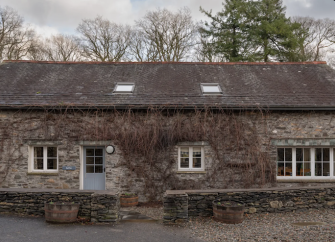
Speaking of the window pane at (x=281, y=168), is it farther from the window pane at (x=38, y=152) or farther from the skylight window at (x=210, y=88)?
the window pane at (x=38, y=152)

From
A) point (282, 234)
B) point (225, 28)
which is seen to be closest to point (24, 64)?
point (282, 234)

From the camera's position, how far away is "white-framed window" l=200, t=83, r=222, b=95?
35.5ft

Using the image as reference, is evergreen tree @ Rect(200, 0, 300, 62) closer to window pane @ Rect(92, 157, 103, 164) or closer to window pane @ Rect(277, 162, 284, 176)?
window pane @ Rect(277, 162, 284, 176)

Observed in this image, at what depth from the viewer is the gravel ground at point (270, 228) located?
599cm

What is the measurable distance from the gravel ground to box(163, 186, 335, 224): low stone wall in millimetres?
194

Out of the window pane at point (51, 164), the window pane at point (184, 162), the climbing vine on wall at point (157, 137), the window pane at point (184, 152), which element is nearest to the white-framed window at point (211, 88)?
the climbing vine on wall at point (157, 137)

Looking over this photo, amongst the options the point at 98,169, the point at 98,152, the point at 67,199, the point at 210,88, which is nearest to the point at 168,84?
the point at 210,88

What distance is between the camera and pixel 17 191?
7555 millimetres

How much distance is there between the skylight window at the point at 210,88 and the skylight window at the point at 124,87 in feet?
8.72

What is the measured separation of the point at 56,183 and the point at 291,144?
7972 mm

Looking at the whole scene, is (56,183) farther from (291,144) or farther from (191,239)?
(291,144)

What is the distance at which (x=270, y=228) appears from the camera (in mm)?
6535

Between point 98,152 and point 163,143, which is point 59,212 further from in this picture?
point 163,143

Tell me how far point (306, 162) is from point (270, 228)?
454 cm
